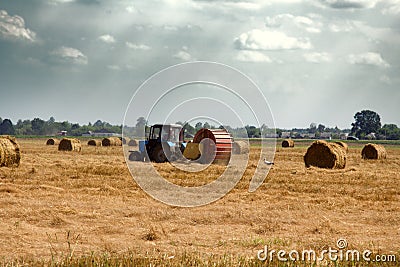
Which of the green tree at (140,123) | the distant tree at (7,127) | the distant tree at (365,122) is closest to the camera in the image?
the green tree at (140,123)

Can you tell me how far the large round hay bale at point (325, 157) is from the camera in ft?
79.3

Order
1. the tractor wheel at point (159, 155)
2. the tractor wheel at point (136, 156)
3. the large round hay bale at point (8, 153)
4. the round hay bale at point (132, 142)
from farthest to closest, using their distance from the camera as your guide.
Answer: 1. the round hay bale at point (132, 142)
2. the tractor wheel at point (136, 156)
3. the tractor wheel at point (159, 155)
4. the large round hay bale at point (8, 153)

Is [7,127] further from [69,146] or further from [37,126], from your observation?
[69,146]

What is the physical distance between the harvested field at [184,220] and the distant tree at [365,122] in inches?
5240

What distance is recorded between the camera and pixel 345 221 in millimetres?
10953

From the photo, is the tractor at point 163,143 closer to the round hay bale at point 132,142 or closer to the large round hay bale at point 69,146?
the large round hay bale at point 69,146

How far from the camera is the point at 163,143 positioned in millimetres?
25234

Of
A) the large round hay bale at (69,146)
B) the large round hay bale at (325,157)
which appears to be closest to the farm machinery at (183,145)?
the large round hay bale at (325,157)

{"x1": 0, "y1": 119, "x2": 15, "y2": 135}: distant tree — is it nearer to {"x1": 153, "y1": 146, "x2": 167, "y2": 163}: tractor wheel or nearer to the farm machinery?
the farm machinery

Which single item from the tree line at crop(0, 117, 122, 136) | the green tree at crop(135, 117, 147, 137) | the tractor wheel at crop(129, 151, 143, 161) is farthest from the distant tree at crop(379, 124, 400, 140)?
the green tree at crop(135, 117, 147, 137)

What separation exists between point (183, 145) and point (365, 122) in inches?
5092

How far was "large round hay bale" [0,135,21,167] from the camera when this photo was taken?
2000 cm

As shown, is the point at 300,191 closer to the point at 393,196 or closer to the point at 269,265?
the point at 393,196

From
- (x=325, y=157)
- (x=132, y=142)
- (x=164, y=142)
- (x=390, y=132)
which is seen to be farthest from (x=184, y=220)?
(x=390, y=132)
